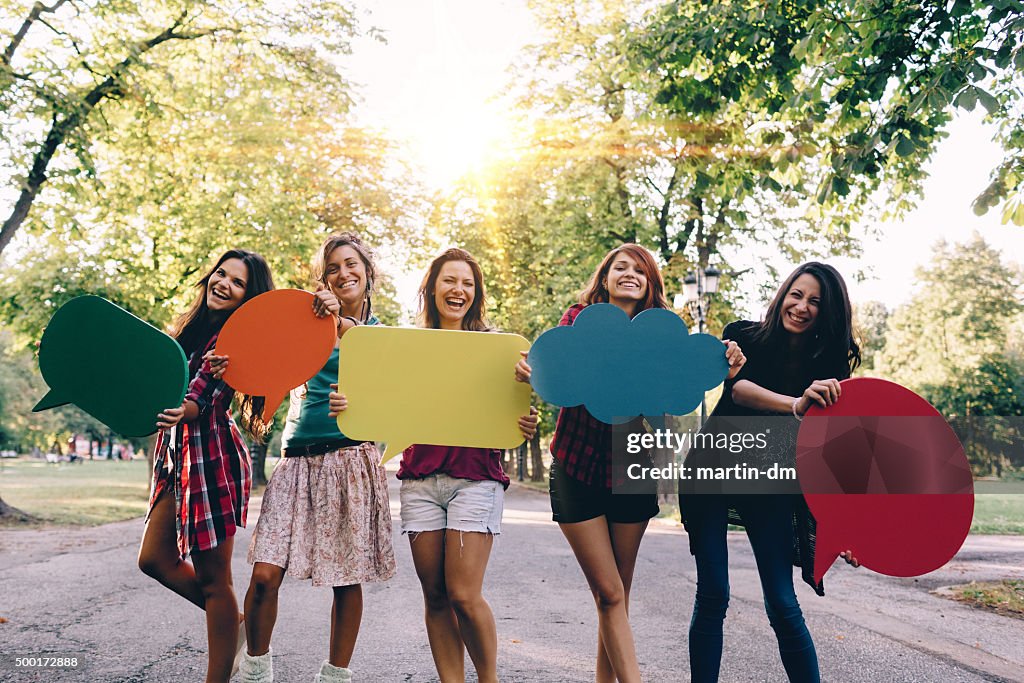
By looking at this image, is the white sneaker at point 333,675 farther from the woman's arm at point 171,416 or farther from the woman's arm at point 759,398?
the woman's arm at point 759,398

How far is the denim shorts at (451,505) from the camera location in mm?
2971

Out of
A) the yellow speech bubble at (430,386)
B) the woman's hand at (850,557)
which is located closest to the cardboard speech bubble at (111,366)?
the yellow speech bubble at (430,386)

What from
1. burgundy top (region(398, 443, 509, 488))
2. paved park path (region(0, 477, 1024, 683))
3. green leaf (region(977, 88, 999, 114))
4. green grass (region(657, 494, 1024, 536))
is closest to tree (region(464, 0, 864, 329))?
green grass (region(657, 494, 1024, 536))

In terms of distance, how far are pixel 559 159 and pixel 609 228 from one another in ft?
6.32

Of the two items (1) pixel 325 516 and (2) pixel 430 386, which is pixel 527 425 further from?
(1) pixel 325 516

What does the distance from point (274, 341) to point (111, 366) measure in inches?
27.1

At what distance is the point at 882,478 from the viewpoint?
2.88 metres

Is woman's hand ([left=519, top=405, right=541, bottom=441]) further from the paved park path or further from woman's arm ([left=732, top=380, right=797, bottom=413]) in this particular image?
the paved park path

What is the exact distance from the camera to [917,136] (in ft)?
18.1

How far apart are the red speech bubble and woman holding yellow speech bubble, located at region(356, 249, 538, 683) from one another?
1.14 meters

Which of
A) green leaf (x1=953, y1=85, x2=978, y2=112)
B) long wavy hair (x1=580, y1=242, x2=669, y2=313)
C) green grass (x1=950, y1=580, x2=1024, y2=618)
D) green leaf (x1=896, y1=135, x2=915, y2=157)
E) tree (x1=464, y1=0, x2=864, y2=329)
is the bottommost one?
green grass (x1=950, y1=580, x2=1024, y2=618)

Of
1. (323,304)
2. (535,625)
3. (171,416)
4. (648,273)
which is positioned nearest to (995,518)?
(535,625)

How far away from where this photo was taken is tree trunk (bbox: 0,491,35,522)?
39.8 ft

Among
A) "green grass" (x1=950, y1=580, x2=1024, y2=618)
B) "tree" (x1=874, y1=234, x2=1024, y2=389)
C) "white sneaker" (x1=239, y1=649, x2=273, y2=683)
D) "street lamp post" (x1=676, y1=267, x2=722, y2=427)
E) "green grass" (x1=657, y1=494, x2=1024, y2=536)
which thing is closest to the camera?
"white sneaker" (x1=239, y1=649, x2=273, y2=683)
